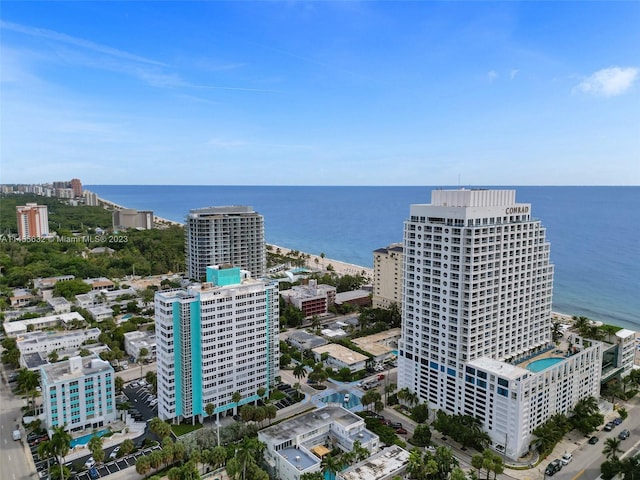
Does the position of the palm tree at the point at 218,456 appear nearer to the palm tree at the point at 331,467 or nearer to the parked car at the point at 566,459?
the palm tree at the point at 331,467

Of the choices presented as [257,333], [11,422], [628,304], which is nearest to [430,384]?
[257,333]

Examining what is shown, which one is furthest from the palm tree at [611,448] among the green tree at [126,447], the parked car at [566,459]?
the green tree at [126,447]

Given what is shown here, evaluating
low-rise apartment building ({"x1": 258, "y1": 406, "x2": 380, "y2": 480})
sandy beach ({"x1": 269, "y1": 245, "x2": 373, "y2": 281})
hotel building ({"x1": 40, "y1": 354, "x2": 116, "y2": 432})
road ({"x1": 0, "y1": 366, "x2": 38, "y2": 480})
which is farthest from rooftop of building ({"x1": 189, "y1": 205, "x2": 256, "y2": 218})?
low-rise apartment building ({"x1": 258, "y1": 406, "x2": 380, "y2": 480})

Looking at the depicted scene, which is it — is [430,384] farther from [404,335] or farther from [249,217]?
[249,217]

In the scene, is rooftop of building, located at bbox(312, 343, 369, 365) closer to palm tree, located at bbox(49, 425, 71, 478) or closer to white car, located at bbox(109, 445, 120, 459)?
white car, located at bbox(109, 445, 120, 459)

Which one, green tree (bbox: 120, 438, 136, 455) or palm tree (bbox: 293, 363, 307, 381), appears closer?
green tree (bbox: 120, 438, 136, 455)

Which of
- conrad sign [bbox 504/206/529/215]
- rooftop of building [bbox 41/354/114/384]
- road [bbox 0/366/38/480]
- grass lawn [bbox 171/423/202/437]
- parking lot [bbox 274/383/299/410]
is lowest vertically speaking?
road [bbox 0/366/38/480]

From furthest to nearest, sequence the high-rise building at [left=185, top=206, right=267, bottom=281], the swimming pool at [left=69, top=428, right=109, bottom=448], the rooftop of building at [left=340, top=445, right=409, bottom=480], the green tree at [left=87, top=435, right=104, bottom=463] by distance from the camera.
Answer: the high-rise building at [left=185, top=206, right=267, bottom=281]
the swimming pool at [left=69, top=428, right=109, bottom=448]
the green tree at [left=87, top=435, right=104, bottom=463]
the rooftop of building at [left=340, top=445, right=409, bottom=480]
